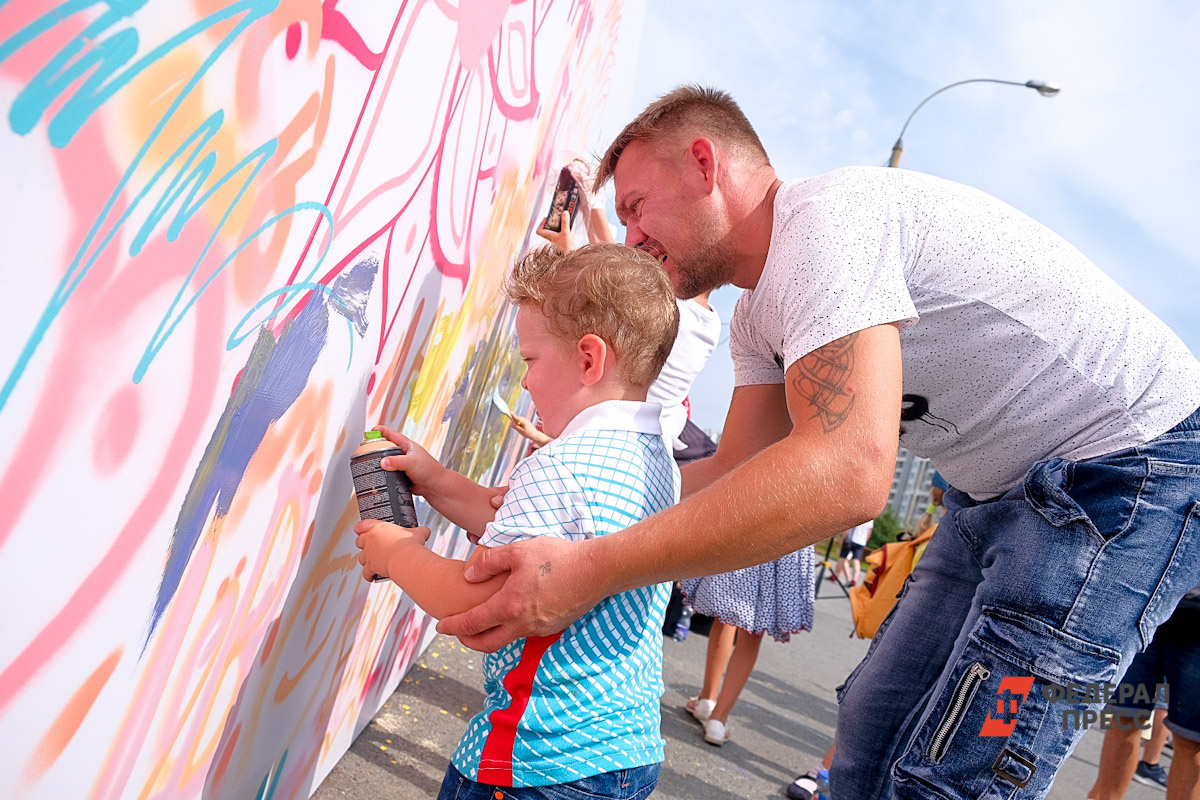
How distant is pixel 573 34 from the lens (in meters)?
3.26

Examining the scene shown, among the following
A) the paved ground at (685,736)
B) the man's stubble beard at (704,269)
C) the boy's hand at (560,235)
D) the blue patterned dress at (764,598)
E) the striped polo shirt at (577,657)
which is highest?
the boy's hand at (560,235)

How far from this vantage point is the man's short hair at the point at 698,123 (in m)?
2.08

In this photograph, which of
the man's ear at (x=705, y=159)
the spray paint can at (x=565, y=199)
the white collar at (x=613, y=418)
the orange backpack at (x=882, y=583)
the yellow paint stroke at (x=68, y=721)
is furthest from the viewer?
the orange backpack at (x=882, y=583)

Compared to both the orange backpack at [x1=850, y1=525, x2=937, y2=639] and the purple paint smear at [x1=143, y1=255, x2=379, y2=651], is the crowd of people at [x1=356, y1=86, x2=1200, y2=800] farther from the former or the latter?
the orange backpack at [x1=850, y1=525, x2=937, y2=639]

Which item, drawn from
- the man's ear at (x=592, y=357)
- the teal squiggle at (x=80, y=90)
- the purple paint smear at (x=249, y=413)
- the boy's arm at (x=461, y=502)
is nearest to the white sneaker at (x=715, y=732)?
the boy's arm at (x=461, y=502)

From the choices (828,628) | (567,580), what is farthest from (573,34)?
(828,628)

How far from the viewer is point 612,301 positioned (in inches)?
61.4

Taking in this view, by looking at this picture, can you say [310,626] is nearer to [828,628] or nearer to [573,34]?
[573,34]

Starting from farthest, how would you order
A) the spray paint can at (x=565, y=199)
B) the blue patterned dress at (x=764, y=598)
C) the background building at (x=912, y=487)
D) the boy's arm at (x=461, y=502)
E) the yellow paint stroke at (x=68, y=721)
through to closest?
1. the background building at (x=912, y=487)
2. the blue patterned dress at (x=764, y=598)
3. the spray paint can at (x=565, y=199)
4. the boy's arm at (x=461, y=502)
5. the yellow paint stroke at (x=68, y=721)

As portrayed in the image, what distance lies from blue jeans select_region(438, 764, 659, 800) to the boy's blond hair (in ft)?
2.25

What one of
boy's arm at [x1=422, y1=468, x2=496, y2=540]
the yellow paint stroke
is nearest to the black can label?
boy's arm at [x1=422, y1=468, x2=496, y2=540]

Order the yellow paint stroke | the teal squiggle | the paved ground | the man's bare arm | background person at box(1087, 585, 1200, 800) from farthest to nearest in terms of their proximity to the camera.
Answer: background person at box(1087, 585, 1200, 800) → the paved ground → the man's bare arm → the yellow paint stroke → the teal squiggle

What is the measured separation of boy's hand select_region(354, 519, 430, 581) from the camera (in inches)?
59.3

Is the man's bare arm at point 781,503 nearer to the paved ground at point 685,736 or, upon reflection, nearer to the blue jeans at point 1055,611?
the blue jeans at point 1055,611
